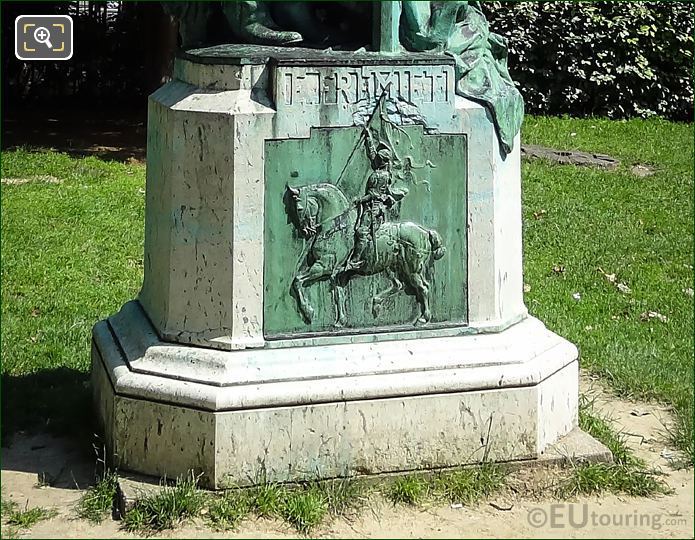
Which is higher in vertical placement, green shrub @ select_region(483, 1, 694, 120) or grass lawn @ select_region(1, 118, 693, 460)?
green shrub @ select_region(483, 1, 694, 120)

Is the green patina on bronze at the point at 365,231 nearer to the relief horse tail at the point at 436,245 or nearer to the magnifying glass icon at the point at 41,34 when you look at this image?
the relief horse tail at the point at 436,245

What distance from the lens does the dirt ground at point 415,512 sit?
413 cm

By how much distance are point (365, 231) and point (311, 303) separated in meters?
0.34

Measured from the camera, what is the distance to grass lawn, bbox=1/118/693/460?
5801 mm

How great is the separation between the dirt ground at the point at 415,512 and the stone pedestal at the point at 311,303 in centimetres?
22

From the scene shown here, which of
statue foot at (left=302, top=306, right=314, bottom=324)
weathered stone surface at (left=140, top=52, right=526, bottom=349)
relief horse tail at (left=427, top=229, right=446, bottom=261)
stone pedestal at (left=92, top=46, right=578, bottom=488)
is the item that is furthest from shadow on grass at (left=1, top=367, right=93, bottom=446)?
relief horse tail at (left=427, top=229, right=446, bottom=261)

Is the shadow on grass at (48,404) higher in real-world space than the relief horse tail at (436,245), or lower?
lower

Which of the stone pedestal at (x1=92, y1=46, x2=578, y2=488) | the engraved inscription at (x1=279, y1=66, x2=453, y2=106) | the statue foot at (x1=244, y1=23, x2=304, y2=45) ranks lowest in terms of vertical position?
the stone pedestal at (x1=92, y1=46, x2=578, y2=488)

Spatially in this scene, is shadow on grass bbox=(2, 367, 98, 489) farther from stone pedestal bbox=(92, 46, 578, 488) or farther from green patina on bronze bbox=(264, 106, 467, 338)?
green patina on bronze bbox=(264, 106, 467, 338)

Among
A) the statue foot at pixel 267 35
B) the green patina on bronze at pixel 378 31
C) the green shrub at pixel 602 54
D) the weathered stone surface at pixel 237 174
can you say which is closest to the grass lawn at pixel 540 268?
the weathered stone surface at pixel 237 174

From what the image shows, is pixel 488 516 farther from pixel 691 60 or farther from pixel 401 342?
pixel 691 60

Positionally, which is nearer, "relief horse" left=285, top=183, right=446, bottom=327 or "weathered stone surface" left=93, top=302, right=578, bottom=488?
"weathered stone surface" left=93, top=302, right=578, bottom=488

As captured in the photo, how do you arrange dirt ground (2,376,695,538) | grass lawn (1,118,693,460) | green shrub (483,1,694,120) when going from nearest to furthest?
1. dirt ground (2,376,695,538)
2. grass lawn (1,118,693,460)
3. green shrub (483,1,694,120)

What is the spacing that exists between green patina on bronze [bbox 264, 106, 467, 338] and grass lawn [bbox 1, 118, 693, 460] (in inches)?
50.2
